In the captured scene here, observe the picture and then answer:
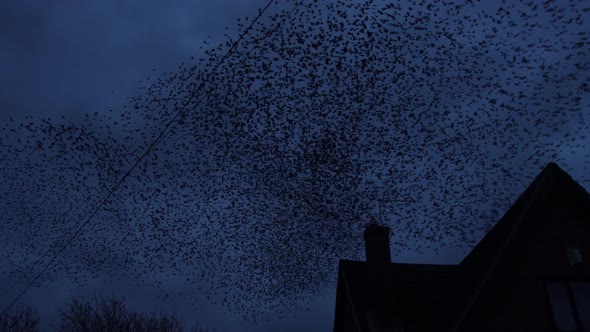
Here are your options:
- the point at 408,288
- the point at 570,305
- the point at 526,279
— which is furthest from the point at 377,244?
the point at 570,305

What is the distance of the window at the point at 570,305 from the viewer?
11.4 meters

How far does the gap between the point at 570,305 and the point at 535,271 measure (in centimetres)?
105

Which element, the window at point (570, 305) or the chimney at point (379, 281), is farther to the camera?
the chimney at point (379, 281)

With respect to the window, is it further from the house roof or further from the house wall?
the house roof

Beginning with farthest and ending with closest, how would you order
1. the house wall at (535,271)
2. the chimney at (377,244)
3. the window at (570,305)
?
the chimney at (377,244) → the house wall at (535,271) → the window at (570,305)

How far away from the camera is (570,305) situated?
38.4 ft

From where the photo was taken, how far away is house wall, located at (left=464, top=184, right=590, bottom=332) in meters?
11.7

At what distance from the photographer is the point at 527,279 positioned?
12000 mm

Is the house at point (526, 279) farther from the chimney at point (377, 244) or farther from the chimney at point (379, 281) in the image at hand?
the chimney at point (377, 244)

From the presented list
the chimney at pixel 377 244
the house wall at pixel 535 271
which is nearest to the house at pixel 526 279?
the house wall at pixel 535 271

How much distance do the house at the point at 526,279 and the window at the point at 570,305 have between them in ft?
0.07

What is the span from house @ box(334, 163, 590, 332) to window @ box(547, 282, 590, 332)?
0.07 ft

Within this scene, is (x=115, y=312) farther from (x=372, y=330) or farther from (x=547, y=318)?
(x=547, y=318)

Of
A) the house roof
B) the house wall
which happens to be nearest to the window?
the house wall
